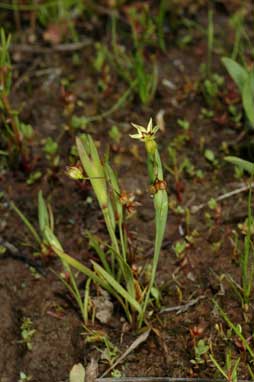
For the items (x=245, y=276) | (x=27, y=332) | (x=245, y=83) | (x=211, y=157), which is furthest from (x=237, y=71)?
(x=27, y=332)

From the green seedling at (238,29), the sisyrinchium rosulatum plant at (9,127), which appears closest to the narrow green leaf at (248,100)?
the green seedling at (238,29)

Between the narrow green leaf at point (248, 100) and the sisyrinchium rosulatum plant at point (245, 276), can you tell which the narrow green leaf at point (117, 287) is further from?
the narrow green leaf at point (248, 100)

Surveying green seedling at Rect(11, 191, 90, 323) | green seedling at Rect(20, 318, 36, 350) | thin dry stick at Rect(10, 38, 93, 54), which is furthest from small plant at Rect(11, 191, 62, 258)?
thin dry stick at Rect(10, 38, 93, 54)

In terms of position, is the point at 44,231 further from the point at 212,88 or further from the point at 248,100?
the point at 212,88

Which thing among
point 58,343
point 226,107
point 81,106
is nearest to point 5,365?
point 58,343

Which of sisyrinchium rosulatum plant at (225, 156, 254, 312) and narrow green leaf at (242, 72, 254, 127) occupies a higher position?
narrow green leaf at (242, 72, 254, 127)

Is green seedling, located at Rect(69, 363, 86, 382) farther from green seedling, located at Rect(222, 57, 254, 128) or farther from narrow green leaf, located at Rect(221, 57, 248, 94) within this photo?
narrow green leaf, located at Rect(221, 57, 248, 94)
